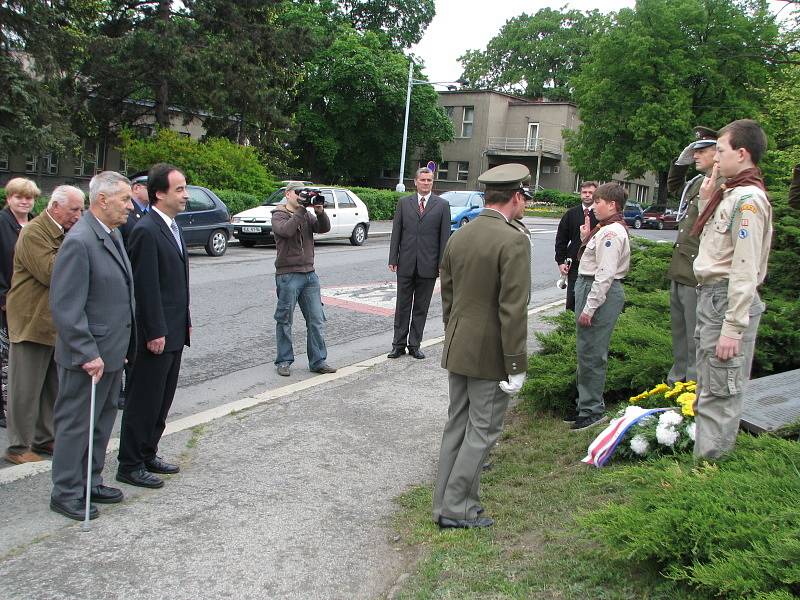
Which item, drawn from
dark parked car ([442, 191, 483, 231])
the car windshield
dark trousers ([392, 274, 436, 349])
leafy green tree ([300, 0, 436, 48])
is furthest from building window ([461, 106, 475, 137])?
dark trousers ([392, 274, 436, 349])

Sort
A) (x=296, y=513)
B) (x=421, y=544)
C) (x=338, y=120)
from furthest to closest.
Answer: (x=338, y=120), (x=296, y=513), (x=421, y=544)

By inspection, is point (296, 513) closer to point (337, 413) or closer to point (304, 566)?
point (304, 566)

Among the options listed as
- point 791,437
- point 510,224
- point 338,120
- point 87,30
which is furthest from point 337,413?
point 338,120

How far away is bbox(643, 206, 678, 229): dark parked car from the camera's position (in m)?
46.0

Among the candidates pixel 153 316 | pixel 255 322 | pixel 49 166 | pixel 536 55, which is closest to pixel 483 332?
pixel 153 316

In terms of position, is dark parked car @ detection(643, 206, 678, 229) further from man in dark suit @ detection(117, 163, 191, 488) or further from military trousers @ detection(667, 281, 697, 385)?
man in dark suit @ detection(117, 163, 191, 488)

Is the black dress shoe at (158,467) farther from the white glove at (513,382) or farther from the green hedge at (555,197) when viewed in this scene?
the green hedge at (555,197)

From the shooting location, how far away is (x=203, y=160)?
25.0 meters

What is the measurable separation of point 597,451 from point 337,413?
8.10 ft

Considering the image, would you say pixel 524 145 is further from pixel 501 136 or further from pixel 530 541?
pixel 530 541

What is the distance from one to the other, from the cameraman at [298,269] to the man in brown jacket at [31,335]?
264 centimetres

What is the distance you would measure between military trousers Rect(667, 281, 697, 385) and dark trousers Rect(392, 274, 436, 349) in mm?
3267

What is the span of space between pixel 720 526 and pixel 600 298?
105 inches

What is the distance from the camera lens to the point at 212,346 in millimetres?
9000
